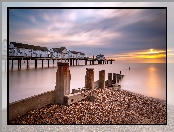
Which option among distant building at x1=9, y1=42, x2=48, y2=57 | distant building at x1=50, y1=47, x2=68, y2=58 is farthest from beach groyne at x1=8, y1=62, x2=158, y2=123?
distant building at x1=9, y1=42, x2=48, y2=57

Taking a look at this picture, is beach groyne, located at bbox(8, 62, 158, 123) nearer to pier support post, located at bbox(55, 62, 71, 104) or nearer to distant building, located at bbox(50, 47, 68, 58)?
pier support post, located at bbox(55, 62, 71, 104)

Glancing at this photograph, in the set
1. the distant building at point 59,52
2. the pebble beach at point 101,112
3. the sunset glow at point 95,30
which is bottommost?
the pebble beach at point 101,112

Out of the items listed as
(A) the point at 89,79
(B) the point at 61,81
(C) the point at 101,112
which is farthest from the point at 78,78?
(C) the point at 101,112

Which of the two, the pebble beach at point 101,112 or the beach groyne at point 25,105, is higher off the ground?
the beach groyne at point 25,105

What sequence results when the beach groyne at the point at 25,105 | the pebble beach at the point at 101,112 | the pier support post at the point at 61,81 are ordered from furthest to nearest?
the pier support post at the point at 61,81 → the pebble beach at the point at 101,112 → the beach groyne at the point at 25,105

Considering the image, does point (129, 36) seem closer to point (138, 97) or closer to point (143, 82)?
point (143, 82)

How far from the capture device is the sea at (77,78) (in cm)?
301

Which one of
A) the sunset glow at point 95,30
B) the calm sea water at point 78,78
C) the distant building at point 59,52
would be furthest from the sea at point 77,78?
the sunset glow at point 95,30

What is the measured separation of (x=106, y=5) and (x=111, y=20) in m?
0.25

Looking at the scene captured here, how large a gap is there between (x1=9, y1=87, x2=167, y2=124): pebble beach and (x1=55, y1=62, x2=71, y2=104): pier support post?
0.45 ft

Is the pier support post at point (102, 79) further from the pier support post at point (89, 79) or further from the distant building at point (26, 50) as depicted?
the distant building at point (26, 50)

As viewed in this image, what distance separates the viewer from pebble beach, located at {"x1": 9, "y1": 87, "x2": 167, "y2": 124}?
2.96m

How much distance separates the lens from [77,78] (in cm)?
339

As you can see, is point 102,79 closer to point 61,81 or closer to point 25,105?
point 61,81
